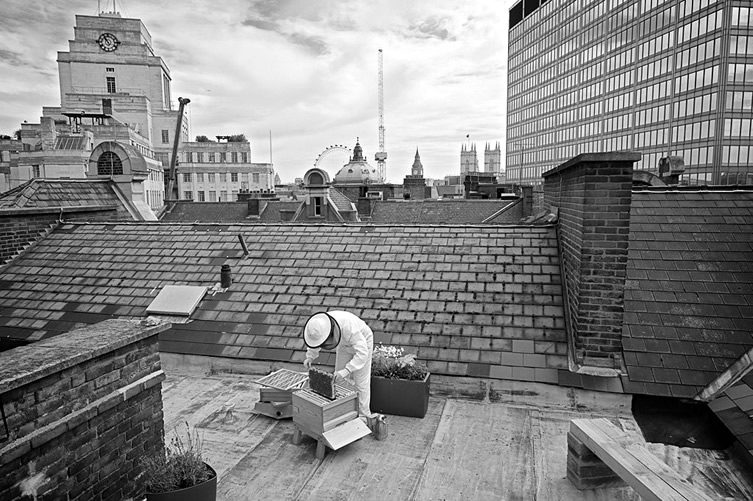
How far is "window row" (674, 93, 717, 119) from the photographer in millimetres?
55156

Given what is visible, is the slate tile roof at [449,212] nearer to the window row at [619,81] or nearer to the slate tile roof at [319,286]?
the slate tile roof at [319,286]

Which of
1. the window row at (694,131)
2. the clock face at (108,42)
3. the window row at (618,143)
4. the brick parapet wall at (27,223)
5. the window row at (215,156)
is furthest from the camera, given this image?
the window row at (215,156)

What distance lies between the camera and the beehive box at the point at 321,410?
539 cm

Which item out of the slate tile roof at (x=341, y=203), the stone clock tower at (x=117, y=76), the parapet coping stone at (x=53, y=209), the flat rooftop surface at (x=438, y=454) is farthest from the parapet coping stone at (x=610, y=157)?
the stone clock tower at (x=117, y=76)

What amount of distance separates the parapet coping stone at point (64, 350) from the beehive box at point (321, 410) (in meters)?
1.73

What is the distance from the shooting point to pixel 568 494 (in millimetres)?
4906

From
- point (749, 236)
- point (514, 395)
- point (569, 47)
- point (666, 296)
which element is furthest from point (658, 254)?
point (569, 47)

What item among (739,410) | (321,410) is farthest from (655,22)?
(321,410)

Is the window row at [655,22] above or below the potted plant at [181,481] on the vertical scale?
above

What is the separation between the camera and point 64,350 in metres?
3.94

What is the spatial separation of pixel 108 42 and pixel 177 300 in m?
79.7

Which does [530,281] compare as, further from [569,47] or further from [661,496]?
[569,47]

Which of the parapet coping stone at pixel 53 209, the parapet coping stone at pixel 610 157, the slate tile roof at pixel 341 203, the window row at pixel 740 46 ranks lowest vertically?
the slate tile roof at pixel 341 203

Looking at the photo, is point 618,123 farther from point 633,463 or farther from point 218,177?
point 633,463
